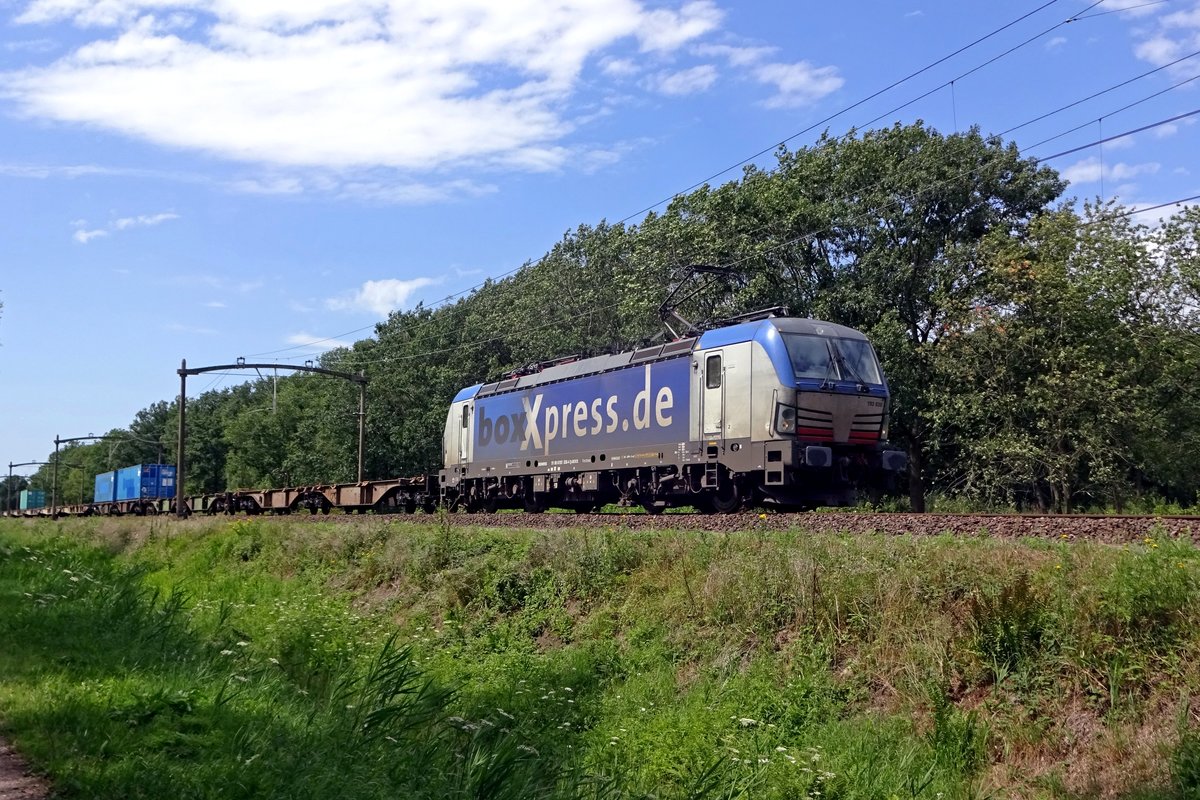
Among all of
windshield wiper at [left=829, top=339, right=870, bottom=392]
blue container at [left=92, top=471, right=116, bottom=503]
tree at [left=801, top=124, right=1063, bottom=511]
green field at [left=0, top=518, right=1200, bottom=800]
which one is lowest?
green field at [left=0, top=518, right=1200, bottom=800]

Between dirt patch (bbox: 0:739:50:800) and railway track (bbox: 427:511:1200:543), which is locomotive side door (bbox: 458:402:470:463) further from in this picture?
dirt patch (bbox: 0:739:50:800)

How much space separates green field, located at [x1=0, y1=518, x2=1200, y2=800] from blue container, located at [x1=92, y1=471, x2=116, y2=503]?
58608mm

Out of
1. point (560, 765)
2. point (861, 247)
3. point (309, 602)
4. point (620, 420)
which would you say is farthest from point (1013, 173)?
point (560, 765)

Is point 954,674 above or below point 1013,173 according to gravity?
below

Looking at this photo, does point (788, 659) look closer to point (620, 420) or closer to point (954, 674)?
point (954, 674)

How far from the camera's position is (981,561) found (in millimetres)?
10477

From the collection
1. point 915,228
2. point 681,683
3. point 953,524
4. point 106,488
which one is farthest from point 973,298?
point 106,488

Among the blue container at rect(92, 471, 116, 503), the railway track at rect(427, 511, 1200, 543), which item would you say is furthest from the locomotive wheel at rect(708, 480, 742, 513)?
the blue container at rect(92, 471, 116, 503)

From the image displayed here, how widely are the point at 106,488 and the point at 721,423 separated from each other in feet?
210

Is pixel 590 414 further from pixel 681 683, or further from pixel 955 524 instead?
pixel 681 683

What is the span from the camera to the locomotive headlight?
1870 cm

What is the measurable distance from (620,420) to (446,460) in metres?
11.1

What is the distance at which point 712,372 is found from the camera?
20703 mm

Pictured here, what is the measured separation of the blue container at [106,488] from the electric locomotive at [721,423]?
5220cm
